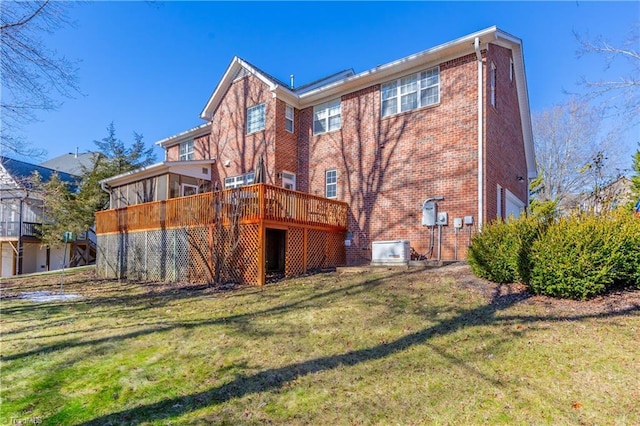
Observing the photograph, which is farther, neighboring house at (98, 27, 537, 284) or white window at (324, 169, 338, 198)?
white window at (324, 169, 338, 198)

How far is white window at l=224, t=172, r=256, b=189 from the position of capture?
15.6 m

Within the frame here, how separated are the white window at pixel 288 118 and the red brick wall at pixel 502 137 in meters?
7.66

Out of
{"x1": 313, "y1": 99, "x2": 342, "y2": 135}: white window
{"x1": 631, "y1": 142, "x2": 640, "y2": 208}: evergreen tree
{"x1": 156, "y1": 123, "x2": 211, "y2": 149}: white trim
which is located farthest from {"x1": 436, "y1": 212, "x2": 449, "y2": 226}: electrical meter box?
{"x1": 156, "y1": 123, "x2": 211, "y2": 149}: white trim

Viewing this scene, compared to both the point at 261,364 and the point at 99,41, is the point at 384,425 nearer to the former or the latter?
the point at 261,364

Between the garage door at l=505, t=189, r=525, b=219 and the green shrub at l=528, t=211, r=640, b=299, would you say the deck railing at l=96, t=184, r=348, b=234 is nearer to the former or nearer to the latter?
the garage door at l=505, t=189, r=525, b=219

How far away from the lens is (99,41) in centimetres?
923

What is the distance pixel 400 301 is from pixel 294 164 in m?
9.49

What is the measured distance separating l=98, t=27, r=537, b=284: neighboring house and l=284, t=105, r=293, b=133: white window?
42 mm

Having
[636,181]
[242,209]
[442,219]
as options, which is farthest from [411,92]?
[636,181]

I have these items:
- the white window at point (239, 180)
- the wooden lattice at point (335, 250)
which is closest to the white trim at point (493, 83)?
the wooden lattice at point (335, 250)

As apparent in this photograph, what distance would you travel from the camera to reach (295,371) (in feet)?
15.0

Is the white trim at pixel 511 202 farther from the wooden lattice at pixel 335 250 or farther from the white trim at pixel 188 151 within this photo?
the white trim at pixel 188 151

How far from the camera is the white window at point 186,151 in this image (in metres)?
19.8

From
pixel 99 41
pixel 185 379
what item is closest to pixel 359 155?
pixel 99 41
